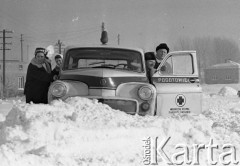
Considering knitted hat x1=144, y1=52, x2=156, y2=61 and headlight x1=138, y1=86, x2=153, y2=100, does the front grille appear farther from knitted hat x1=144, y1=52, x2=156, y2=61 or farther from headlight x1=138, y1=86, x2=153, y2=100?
knitted hat x1=144, y1=52, x2=156, y2=61

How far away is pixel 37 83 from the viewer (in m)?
8.42

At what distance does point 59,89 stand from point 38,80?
1396 mm

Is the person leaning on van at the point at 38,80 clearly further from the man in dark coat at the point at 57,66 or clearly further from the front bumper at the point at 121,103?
the front bumper at the point at 121,103

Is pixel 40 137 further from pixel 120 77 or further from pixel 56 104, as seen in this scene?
pixel 120 77

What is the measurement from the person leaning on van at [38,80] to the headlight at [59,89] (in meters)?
1.31

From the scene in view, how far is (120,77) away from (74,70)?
3.44 feet

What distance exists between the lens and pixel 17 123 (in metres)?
5.53

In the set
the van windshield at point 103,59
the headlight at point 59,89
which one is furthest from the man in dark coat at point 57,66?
the headlight at point 59,89

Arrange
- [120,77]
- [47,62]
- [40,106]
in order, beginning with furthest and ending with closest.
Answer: [47,62] < [120,77] < [40,106]

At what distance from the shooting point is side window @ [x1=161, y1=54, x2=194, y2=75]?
7.97 meters

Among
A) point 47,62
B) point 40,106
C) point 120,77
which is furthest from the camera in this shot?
point 47,62

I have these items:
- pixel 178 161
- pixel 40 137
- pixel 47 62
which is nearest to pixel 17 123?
pixel 40 137

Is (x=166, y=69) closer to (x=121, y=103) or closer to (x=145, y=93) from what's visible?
(x=145, y=93)

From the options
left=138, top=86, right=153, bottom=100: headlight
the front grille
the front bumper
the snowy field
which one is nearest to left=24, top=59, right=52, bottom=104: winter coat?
the front bumper
